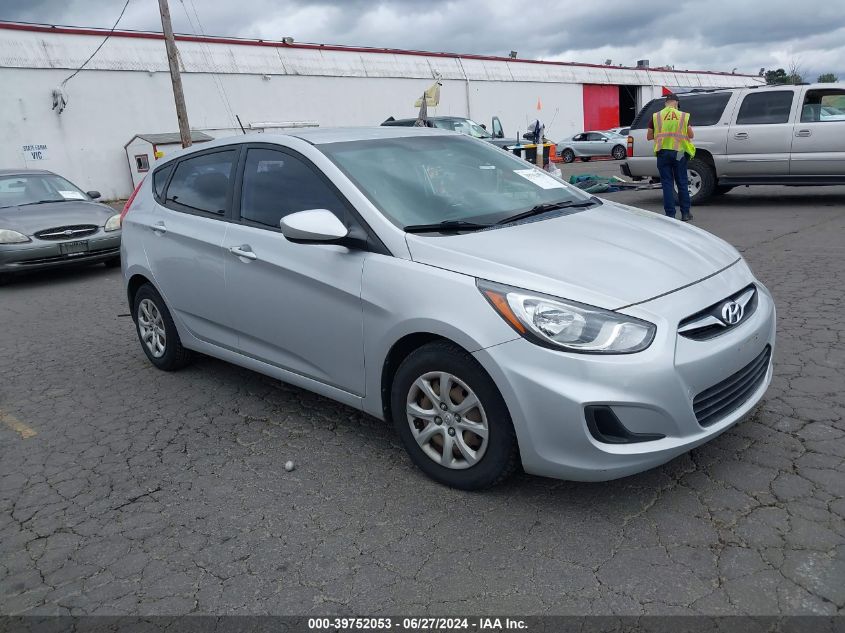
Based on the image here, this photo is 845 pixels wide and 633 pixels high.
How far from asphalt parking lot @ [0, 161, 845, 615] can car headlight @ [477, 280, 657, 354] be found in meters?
0.75

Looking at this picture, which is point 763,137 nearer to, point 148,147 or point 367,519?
point 367,519

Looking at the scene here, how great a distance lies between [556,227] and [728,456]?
1.35m

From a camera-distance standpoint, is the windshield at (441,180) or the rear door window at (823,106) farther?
the rear door window at (823,106)

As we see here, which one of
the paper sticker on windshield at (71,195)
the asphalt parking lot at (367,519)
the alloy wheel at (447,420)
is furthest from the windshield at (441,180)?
the paper sticker on windshield at (71,195)

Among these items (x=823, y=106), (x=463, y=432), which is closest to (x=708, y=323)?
(x=463, y=432)

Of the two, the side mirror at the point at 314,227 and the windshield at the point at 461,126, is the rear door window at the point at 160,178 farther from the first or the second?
the windshield at the point at 461,126

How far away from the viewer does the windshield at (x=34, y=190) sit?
10.0m

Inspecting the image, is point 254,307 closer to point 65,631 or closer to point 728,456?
point 65,631

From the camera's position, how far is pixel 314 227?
3.41 m

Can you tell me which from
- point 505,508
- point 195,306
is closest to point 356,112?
point 195,306

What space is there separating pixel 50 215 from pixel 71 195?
1075 millimetres

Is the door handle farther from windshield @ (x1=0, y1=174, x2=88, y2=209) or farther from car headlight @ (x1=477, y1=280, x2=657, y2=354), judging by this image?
windshield @ (x1=0, y1=174, x2=88, y2=209)

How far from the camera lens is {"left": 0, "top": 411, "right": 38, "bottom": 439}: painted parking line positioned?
4363 mm

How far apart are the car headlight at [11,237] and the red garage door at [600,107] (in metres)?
35.8
